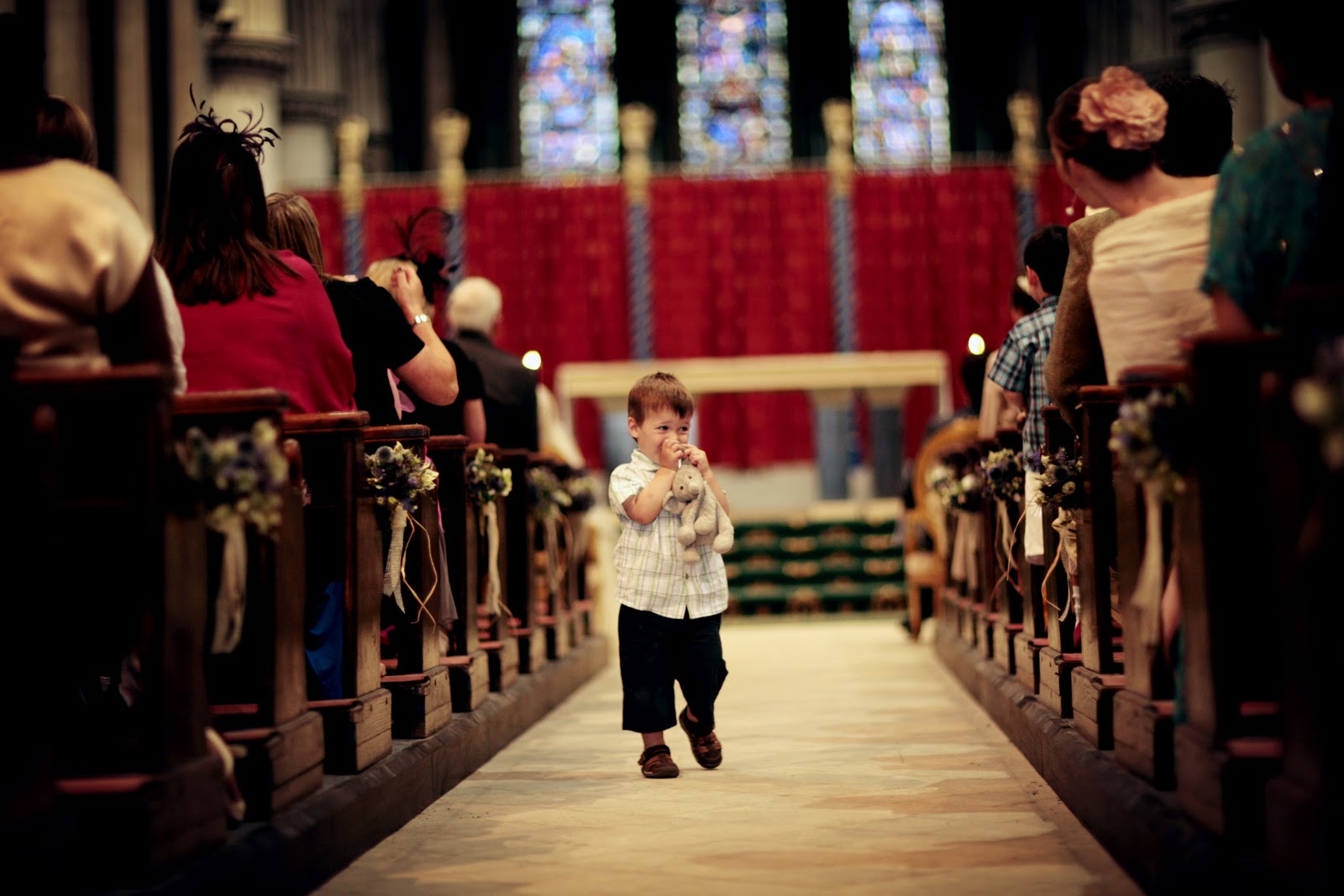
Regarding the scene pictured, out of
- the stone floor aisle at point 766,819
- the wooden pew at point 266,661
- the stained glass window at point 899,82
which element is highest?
the stained glass window at point 899,82

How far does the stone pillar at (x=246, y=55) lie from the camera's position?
45.9 ft

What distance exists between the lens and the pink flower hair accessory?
10.6 ft

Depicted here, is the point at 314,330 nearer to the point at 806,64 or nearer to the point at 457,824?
the point at 457,824

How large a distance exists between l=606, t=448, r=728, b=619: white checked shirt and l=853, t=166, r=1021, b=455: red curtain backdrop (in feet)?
36.0

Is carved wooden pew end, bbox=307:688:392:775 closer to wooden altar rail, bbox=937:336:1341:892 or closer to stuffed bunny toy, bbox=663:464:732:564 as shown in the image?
stuffed bunny toy, bbox=663:464:732:564

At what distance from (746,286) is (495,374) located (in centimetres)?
945

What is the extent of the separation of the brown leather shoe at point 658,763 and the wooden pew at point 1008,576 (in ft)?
3.79

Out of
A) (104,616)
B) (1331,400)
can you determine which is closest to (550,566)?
(104,616)

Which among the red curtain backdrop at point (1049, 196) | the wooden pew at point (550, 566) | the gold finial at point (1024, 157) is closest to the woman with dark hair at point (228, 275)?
the wooden pew at point (550, 566)

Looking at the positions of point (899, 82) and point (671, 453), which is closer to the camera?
point (671, 453)

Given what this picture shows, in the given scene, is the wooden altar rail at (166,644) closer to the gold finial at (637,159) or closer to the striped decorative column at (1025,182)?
the gold finial at (637,159)

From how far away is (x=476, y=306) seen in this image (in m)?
6.18

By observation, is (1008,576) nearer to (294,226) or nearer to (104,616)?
(294,226)

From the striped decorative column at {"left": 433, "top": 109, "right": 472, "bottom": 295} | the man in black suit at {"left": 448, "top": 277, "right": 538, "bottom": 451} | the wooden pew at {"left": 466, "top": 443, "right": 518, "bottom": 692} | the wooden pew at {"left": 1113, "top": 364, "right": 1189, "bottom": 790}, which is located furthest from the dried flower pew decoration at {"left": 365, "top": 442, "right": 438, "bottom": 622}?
the striped decorative column at {"left": 433, "top": 109, "right": 472, "bottom": 295}
